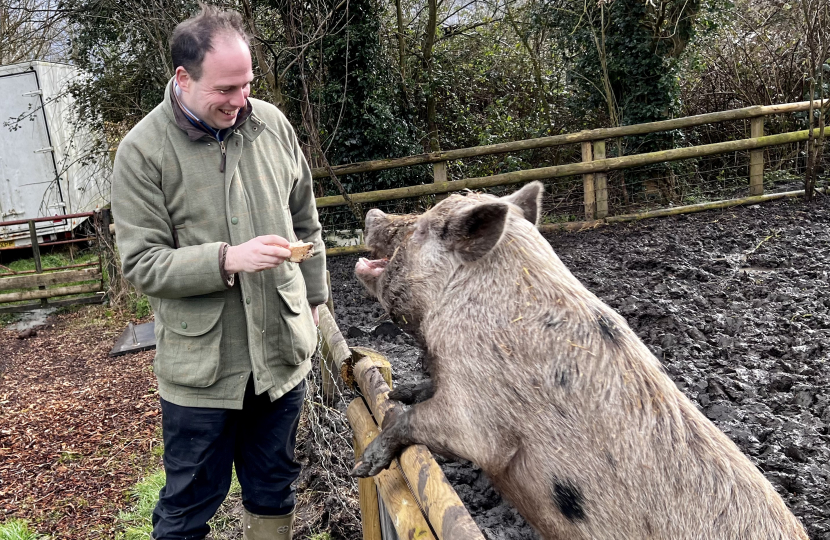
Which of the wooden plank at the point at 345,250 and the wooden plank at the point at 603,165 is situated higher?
the wooden plank at the point at 603,165

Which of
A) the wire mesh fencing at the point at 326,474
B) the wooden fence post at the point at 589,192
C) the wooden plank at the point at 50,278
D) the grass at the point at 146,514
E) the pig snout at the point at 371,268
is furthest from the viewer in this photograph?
the wooden plank at the point at 50,278

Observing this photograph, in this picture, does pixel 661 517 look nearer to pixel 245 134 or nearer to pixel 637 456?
pixel 637 456

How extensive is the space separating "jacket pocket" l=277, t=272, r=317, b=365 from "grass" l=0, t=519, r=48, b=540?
7.69 feet

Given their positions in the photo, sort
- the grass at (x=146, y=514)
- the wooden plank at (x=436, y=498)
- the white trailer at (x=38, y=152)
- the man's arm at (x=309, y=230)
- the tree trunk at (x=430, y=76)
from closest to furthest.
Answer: the wooden plank at (x=436, y=498) < the man's arm at (x=309, y=230) < the grass at (x=146, y=514) < the white trailer at (x=38, y=152) < the tree trunk at (x=430, y=76)

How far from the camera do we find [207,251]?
2273 mm

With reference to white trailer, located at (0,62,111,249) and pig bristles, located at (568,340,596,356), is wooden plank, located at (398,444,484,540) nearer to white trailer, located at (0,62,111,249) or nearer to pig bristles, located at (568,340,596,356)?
pig bristles, located at (568,340,596,356)

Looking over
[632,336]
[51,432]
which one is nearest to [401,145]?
[51,432]

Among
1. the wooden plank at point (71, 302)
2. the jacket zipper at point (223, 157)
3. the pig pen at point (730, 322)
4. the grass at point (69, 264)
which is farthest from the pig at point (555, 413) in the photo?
the wooden plank at point (71, 302)

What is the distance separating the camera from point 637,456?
195 centimetres

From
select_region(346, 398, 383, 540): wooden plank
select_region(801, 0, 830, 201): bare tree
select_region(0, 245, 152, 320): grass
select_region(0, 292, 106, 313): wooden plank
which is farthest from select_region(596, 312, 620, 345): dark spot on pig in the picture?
select_region(0, 292, 106, 313): wooden plank

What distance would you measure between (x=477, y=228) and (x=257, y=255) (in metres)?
0.74

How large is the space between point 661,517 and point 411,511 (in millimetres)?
711

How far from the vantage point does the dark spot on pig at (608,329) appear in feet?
6.93

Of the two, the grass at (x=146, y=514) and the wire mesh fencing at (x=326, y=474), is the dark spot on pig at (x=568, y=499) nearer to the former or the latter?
the wire mesh fencing at (x=326, y=474)
